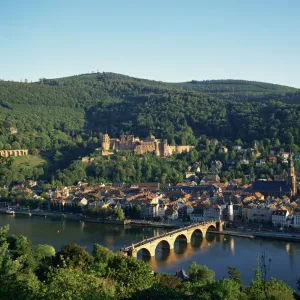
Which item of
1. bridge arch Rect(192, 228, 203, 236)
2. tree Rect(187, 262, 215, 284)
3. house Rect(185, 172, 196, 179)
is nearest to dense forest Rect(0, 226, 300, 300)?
tree Rect(187, 262, 215, 284)

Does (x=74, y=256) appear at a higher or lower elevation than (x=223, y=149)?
lower

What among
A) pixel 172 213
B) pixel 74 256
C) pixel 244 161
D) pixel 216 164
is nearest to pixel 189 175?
pixel 216 164

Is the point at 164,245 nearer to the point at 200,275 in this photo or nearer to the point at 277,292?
the point at 200,275

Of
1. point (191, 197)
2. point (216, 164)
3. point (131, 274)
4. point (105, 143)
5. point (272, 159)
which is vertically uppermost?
point (105, 143)

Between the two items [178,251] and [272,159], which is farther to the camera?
[272,159]

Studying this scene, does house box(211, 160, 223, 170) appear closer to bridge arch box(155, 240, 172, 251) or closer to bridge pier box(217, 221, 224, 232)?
bridge pier box(217, 221, 224, 232)

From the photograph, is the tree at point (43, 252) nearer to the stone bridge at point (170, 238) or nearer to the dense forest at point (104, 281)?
the dense forest at point (104, 281)

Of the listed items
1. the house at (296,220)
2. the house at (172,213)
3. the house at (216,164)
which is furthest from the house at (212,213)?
the house at (216,164)
